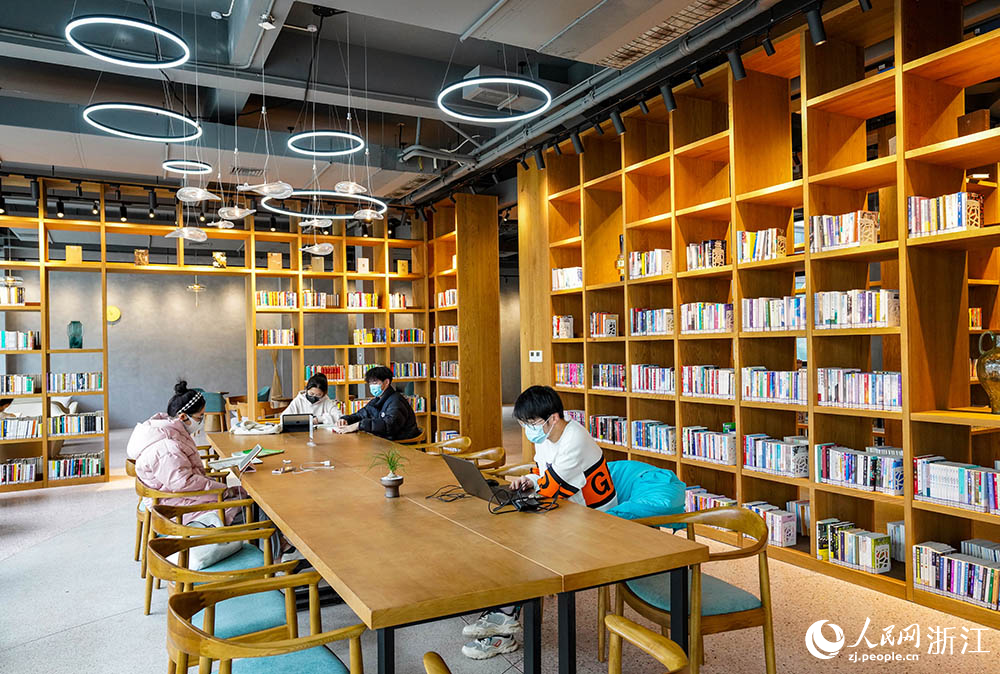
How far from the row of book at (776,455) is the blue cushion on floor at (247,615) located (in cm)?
377

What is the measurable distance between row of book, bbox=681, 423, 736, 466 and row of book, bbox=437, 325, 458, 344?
4605 millimetres

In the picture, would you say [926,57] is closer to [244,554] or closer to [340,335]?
[244,554]

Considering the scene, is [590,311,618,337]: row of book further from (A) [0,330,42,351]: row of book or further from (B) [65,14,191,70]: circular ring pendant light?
(A) [0,330,42,351]: row of book

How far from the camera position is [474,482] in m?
3.43

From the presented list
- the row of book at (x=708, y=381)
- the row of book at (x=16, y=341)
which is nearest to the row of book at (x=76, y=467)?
Result: the row of book at (x=16, y=341)

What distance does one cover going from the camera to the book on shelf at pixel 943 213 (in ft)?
13.5

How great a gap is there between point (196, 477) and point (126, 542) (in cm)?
220

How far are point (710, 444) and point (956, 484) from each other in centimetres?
200

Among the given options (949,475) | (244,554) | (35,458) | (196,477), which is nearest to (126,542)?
(196,477)

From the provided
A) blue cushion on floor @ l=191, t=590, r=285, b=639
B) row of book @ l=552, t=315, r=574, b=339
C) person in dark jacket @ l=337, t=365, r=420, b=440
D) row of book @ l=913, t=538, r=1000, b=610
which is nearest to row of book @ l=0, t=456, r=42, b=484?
person in dark jacket @ l=337, t=365, r=420, b=440

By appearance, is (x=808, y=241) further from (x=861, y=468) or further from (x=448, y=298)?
(x=448, y=298)

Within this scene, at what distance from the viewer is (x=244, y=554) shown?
3766 mm

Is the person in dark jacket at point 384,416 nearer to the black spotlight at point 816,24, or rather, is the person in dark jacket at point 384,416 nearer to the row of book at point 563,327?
the row of book at point 563,327

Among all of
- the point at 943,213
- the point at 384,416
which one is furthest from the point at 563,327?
the point at 943,213
